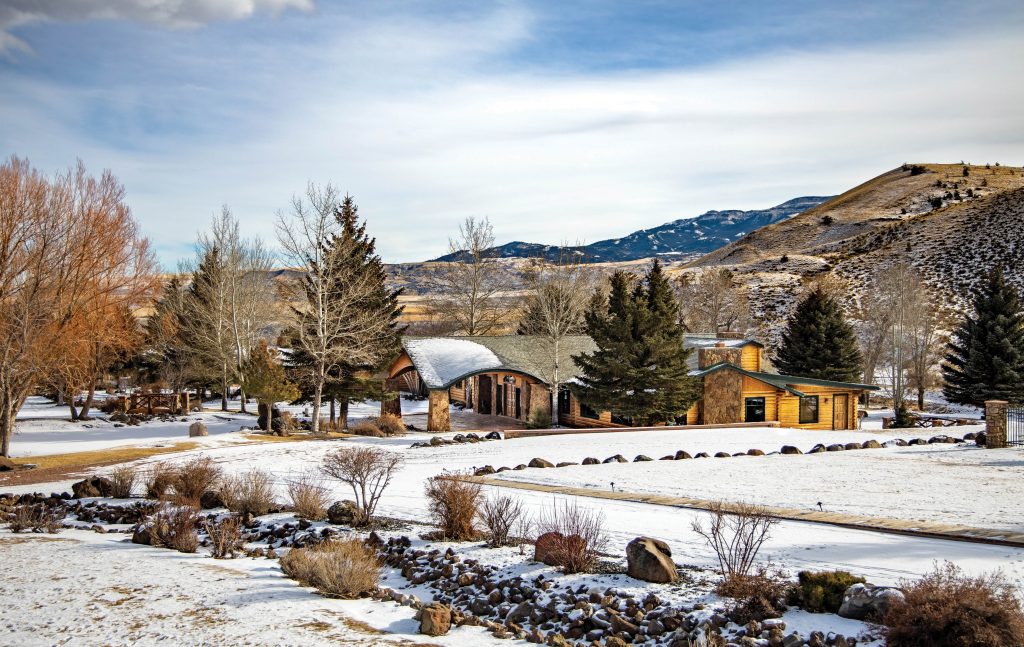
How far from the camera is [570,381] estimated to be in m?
36.8

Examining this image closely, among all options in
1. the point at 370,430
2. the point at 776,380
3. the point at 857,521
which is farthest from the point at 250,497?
the point at 776,380

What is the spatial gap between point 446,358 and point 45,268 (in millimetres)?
18657

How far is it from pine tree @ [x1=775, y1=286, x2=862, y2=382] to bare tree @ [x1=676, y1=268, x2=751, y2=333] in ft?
51.0

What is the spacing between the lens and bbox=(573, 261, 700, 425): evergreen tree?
32.1 metres

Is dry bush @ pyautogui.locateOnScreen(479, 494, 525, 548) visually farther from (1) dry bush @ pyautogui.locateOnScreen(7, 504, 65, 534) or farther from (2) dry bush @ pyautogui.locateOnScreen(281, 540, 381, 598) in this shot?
(1) dry bush @ pyautogui.locateOnScreen(7, 504, 65, 534)

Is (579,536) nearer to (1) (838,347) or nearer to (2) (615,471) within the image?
(2) (615,471)

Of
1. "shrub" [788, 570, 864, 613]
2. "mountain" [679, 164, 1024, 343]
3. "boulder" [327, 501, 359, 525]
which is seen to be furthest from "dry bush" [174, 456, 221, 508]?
"mountain" [679, 164, 1024, 343]

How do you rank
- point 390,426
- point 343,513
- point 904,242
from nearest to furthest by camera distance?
1. point 343,513
2. point 390,426
3. point 904,242

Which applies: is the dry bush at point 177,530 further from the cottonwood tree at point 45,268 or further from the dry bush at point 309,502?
the cottonwood tree at point 45,268

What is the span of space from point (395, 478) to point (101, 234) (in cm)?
1528

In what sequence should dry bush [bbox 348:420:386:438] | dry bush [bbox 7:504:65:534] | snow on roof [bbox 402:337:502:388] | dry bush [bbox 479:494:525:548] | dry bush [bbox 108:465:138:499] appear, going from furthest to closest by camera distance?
snow on roof [bbox 402:337:502:388], dry bush [bbox 348:420:386:438], dry bush [bbox 108:465:138:499], dry bush [bbox 7:504:65:534], dry bush [bbox 479:494:525:548]

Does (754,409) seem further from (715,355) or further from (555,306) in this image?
(555,306)

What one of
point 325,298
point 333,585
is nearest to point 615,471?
point 333,585

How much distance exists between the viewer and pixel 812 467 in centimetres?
1958
